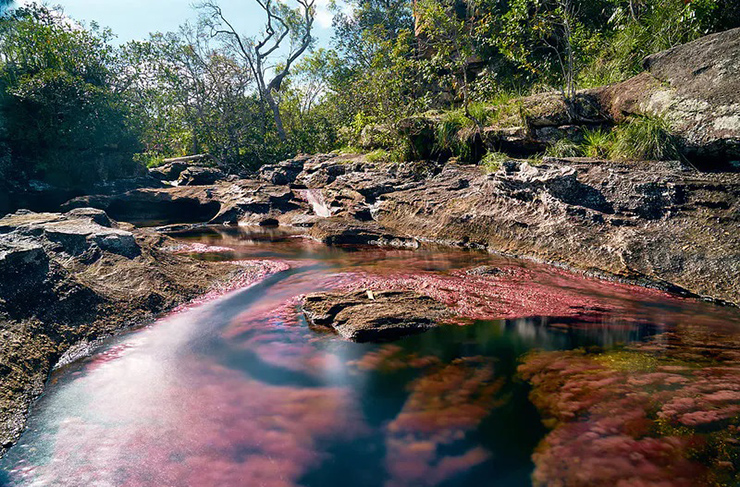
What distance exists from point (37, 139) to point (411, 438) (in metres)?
19.8

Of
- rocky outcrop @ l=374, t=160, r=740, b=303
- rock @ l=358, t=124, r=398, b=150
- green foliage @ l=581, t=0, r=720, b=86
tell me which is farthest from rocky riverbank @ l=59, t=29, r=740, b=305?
green foliage @ l=581, t=0, r=720, b=86

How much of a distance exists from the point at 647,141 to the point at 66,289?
822cm

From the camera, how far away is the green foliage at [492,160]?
863 cm

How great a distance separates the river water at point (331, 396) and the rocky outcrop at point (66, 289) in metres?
0.20

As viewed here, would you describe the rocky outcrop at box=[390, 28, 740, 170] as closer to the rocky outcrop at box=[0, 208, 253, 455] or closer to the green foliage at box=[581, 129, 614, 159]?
the green foliage at box=[581, 129, 614, 159]

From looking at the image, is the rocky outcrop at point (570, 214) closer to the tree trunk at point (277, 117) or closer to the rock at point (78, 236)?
the rock at point (78, 236)

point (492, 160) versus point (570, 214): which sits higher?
point (492, 160)

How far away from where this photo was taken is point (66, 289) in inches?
152

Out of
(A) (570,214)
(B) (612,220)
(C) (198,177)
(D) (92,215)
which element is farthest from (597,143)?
(C) (198,177)

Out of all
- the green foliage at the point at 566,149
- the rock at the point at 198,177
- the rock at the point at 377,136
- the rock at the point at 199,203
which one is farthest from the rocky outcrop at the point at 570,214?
the rock at the point at 198,177

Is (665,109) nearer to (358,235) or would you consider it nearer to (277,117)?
(358,235)

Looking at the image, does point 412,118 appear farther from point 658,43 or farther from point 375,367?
point 375,367

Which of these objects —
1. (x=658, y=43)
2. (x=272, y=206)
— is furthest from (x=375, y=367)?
Answer: (x=272, y=206)

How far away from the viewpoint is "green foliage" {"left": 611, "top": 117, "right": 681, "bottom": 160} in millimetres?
6047
